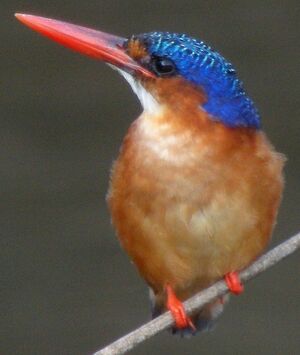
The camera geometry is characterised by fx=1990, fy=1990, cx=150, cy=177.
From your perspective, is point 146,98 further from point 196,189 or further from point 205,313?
point 205,313

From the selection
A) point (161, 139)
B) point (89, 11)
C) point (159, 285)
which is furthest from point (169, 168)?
point (89, 11)

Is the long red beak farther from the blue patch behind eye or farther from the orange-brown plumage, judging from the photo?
the orange-brown plumage

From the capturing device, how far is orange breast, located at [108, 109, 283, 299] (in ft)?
20.9

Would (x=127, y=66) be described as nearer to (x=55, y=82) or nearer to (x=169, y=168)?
(x=169, y=168)

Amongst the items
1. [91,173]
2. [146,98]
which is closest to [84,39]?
[146,98]

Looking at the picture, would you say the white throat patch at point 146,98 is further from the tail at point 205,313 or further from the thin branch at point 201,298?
the tail at point 205,313

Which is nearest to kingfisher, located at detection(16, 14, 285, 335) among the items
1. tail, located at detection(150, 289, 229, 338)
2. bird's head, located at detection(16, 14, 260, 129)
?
bird's head, located at detection(16, 14, 260, 129)

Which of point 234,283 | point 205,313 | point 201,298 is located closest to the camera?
point 201,298

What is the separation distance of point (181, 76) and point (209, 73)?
92 millimetres

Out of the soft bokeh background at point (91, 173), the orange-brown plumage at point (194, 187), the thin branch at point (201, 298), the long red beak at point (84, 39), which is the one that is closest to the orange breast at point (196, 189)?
the orange-brown plumage at point (194, 187)

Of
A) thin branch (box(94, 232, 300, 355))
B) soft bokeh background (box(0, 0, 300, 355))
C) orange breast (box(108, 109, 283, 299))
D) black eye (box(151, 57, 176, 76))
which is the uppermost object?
black eye (box(151, 57, 176, 76))

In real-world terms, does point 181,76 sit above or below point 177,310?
above

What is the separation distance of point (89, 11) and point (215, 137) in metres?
2.57

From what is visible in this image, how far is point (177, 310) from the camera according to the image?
6602mm
